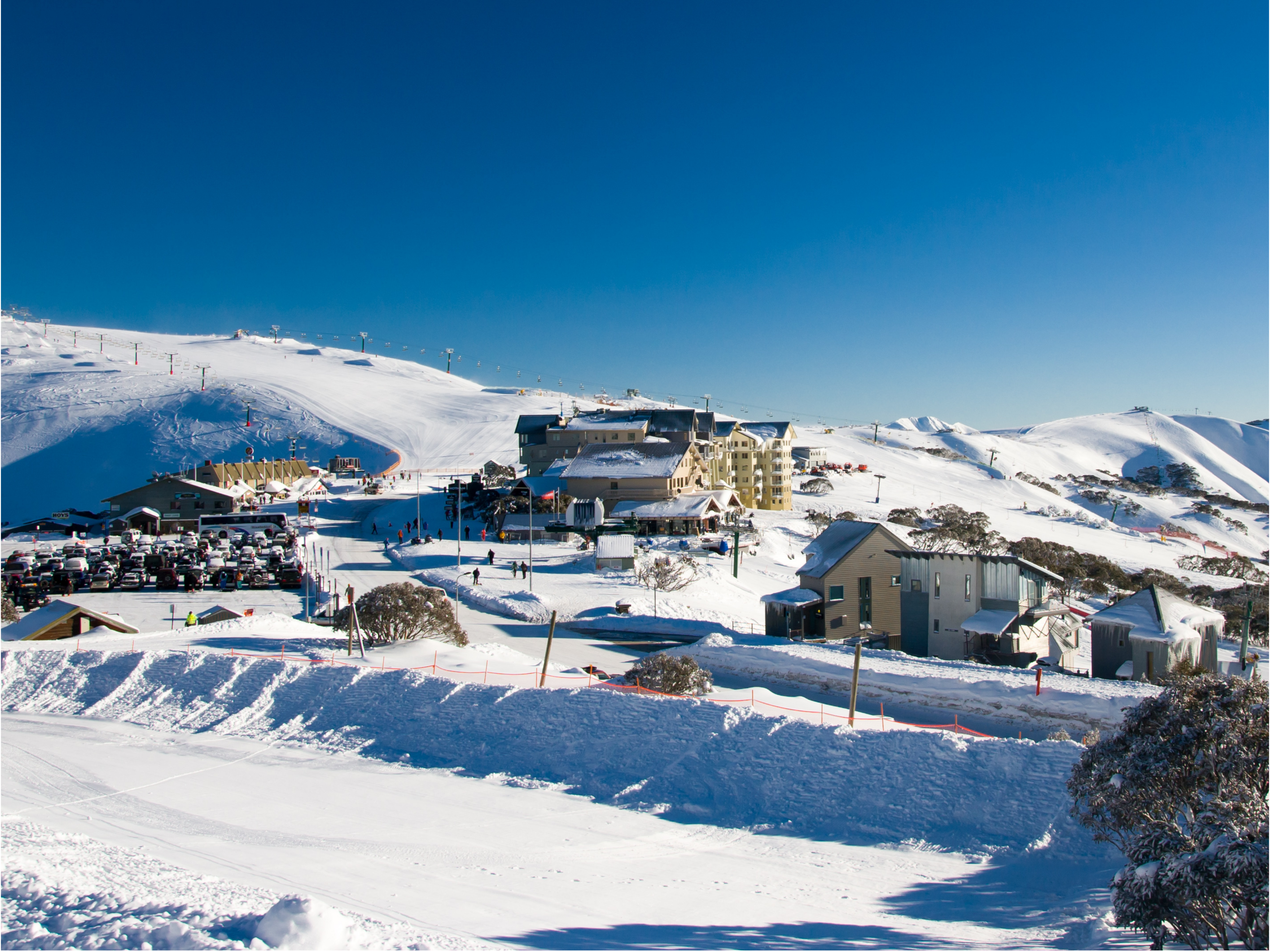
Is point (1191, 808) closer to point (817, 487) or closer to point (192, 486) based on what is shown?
point (192, 486)

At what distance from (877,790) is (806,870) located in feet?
9.71

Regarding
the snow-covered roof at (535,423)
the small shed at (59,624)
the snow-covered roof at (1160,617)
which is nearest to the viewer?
the snow-covered roof at (1160,617)

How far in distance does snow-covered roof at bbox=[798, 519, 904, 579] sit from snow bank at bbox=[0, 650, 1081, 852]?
→ 1880 cm

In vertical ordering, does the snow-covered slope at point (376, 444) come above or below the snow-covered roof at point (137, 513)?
above

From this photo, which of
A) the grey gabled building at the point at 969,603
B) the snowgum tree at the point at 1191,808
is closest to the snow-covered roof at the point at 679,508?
the grey gabled building at the point at 969,603

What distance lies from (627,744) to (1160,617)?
1967 centimetres

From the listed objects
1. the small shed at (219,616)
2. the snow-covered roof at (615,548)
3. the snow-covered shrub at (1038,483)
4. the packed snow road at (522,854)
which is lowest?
the packed snow road at (522,854)

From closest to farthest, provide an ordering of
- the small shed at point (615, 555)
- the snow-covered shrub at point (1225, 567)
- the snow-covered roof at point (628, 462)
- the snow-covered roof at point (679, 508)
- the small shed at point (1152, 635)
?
the small shed at point (1152, 635)
the small shed at point (615, 555)
the snow-covered roof at point (679, 508)
the snow-covered shrub at point (1225, 567)
the snow-covered roof at point (628, 462)

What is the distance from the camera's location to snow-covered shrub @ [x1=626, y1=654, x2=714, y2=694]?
77.4 ft

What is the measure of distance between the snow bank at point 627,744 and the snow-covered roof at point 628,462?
44.5m

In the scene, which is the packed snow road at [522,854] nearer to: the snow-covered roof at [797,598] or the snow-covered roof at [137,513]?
the snow-covered roof at [797,598]

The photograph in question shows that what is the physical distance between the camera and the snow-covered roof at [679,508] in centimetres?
6200

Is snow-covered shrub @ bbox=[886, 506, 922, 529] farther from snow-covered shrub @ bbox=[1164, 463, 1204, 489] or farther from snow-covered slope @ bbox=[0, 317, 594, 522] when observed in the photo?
snow-covered shrub @ bbox=[1164, 463, 1204, 489]

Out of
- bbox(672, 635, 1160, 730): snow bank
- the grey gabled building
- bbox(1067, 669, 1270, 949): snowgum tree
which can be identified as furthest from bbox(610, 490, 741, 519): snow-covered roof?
bbox(1067, 669, 1270, 949): snowgum tree
